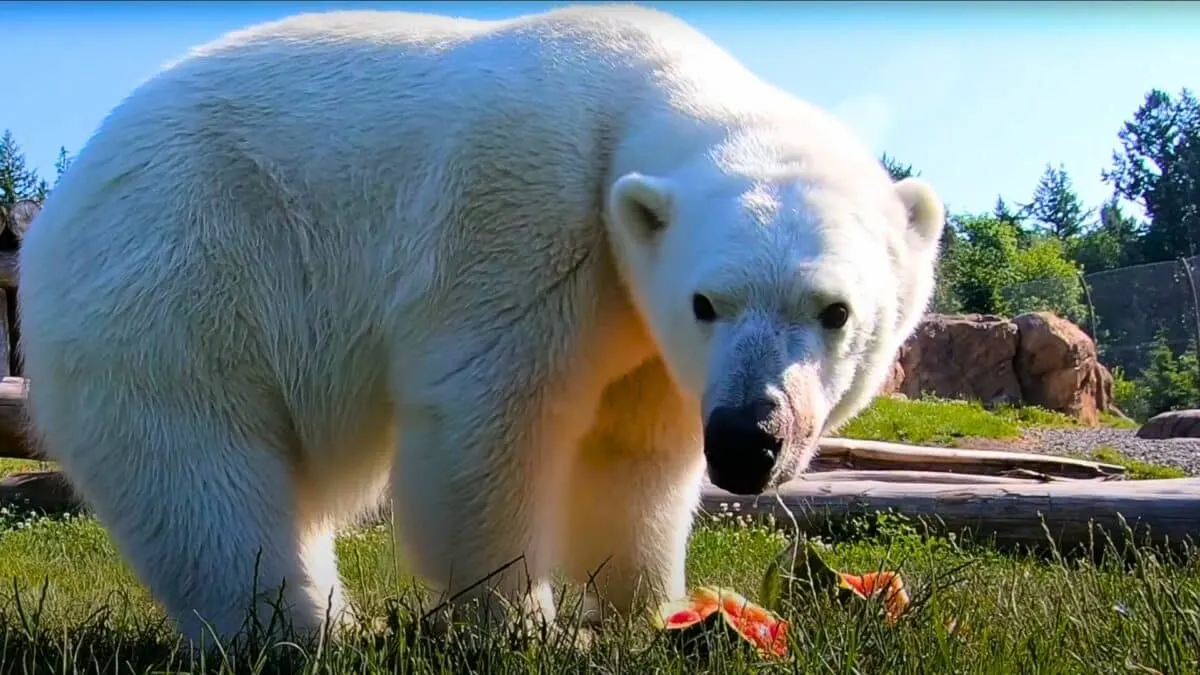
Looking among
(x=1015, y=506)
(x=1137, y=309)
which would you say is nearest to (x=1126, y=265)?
(x=1137, y=309)

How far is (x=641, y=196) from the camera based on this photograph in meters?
3.09

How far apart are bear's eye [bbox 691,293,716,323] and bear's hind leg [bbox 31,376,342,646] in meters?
1.28

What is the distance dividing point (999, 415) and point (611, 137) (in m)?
15.7

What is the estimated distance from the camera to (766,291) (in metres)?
2.88

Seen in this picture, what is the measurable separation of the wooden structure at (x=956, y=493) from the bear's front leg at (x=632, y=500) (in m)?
0.48

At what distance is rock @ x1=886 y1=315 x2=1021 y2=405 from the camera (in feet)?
70.2

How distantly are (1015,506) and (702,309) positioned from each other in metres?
3.55

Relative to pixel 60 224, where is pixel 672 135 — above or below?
above

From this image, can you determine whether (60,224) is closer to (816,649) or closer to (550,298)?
(550,298)

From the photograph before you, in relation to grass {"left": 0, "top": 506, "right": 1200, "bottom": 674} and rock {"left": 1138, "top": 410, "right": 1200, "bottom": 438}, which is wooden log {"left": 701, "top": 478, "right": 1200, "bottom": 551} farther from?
rock {"left": 1138, "top": 410, "right": 1200, "bottom": 438}

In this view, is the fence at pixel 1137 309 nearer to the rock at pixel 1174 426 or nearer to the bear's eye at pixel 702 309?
the rock at pixel 1174 426

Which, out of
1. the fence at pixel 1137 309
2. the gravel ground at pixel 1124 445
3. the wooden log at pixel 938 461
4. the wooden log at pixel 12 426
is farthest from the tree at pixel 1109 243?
the wooden log at pixel 12 426

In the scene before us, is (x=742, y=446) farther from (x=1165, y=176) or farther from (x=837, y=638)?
(x=1165, y=176)

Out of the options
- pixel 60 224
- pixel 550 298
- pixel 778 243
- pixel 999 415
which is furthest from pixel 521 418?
pixel 999 415
